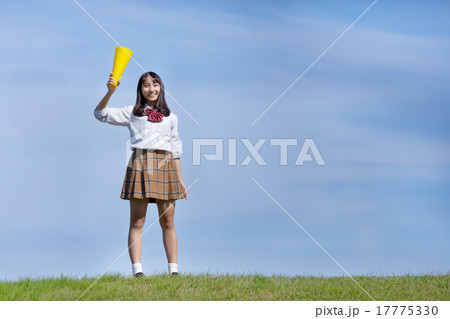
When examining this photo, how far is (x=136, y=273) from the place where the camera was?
5918 millimetres

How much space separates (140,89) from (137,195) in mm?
1075

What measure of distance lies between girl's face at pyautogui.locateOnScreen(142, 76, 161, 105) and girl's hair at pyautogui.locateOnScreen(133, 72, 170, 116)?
3 centimetres

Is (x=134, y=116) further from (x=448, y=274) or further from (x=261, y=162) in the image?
(x=448, y=274)

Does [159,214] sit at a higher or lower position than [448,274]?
higher

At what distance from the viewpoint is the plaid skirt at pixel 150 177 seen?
231 inches

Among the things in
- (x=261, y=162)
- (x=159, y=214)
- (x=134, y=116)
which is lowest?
(x=159, y=214)

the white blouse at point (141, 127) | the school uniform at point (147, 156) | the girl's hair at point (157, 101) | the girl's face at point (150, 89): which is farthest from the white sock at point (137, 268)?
the girl's face at point (150, 89)

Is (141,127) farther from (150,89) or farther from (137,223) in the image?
(137,223)

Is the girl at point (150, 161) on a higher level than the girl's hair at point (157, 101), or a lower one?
lower

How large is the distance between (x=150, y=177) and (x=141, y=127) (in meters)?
0.51

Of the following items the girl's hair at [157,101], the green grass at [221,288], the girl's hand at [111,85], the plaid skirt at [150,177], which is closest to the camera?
the green grass at [221,288]

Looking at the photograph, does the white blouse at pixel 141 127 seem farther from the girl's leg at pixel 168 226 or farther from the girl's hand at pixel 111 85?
the girl's leg at pixel 168 226

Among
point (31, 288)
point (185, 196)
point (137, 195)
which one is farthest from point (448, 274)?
point (31, 288)
